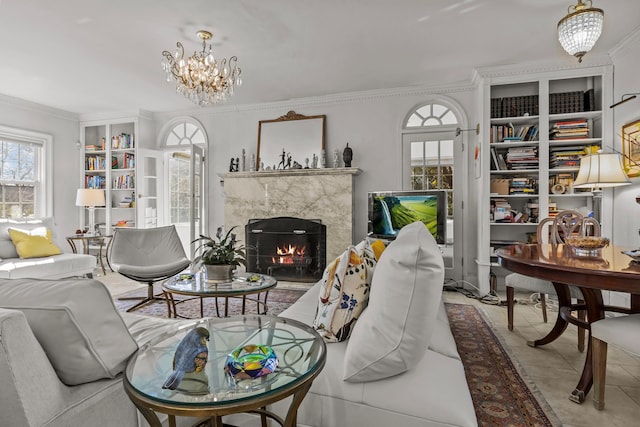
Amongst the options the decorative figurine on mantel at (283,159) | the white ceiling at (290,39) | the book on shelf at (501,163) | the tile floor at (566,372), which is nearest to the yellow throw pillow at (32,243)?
the white ceiling at (290,39)

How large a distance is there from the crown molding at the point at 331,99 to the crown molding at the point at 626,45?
139 cm

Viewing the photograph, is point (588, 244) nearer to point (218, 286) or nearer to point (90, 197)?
point (218, 286)

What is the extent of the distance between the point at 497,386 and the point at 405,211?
2521 millimetres

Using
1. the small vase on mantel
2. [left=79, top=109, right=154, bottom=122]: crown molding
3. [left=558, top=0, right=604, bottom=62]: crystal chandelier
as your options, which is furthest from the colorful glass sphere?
[left=79, top=109, right=154, bottom=122]: crown molding

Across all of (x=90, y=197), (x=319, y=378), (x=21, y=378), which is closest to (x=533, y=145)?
(x=319, y=378)

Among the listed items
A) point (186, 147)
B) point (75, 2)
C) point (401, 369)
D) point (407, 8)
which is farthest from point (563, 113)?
point (186, 147)

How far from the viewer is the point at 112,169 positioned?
19.1 feet

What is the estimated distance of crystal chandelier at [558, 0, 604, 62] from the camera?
2018mm

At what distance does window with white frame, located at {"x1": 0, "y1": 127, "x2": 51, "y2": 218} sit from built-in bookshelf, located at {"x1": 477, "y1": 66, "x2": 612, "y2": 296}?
6293 millimetres

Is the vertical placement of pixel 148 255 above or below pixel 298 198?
below

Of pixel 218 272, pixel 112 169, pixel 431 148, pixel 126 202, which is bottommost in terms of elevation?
pixel 218 272

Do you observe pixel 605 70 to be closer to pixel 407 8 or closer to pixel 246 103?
pixel 407 8

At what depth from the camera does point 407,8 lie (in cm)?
276

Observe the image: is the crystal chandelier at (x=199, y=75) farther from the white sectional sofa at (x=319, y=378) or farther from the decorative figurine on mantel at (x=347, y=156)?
the white sectional sofa at (x=319, y=378)
